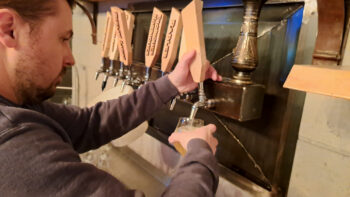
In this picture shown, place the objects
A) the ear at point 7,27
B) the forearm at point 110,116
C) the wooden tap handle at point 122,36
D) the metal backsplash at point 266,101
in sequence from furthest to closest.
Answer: the wooden tap handle at point 122,36 → the forearm at point 110,116 → the metal backsplash at point 266,101 → the ear at point 7,27

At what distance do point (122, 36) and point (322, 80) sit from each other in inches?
32.7

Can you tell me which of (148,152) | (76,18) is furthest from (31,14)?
(76,18)

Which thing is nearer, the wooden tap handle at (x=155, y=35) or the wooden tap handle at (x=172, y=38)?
the wooden tap handle at (x=172, y=38)

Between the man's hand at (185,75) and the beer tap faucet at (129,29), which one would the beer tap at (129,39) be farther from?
the man's hand at (185,75)

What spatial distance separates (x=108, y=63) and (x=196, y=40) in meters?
0.66

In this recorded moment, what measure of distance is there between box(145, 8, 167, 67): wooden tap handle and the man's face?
0.37 m

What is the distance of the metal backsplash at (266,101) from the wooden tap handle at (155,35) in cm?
17

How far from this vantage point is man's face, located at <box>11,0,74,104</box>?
52 cm

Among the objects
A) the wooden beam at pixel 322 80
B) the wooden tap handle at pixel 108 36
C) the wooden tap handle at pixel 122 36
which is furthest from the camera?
the wooden tap handle at pixel 108 36

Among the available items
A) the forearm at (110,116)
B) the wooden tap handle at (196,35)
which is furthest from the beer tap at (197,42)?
the forearm at (110,116)

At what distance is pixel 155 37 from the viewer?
921mm

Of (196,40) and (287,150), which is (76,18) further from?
(287,150)

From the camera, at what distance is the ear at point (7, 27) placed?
1.59 ft

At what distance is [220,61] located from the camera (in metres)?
0.86
